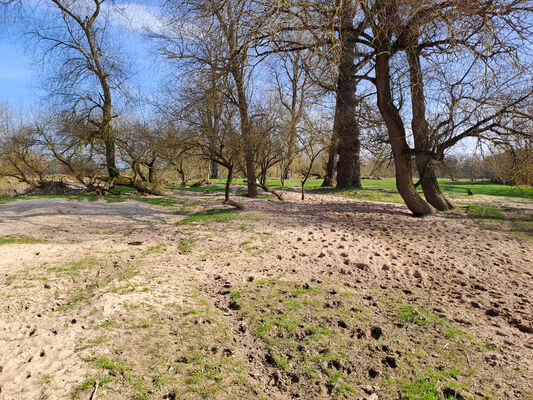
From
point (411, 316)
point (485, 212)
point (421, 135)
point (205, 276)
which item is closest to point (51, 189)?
point (205, 276)

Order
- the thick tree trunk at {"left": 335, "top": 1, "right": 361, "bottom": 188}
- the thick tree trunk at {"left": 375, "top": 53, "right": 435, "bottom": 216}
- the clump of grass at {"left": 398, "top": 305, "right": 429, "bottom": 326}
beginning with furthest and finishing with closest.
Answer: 1. the thick tree trunk at {"left": 335, "top": 1, "right": 361, "bottom": 188}
2. the thick tree trunk at {"left": 375, "top": 53, "right": 435, "bottom": 216}
3. the clump of grass at {"left": 398, "top": 305, "right": 429, "bottom": 326}

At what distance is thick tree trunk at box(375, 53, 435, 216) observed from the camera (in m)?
8.51

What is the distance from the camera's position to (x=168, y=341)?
3.01m

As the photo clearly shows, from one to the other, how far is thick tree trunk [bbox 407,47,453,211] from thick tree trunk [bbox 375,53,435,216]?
0.44m

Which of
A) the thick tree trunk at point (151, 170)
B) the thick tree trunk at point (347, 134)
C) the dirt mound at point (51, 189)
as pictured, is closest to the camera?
the thick tree trunk at point (347, 134)

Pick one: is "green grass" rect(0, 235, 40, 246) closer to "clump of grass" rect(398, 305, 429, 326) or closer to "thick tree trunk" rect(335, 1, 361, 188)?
"clump of grass" rect(398, 305, 429, 326)

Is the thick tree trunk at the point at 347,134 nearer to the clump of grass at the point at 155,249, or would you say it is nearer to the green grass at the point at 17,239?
the clump of grass at the point at 155,249

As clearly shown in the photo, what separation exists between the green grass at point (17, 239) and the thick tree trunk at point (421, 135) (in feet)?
30.9

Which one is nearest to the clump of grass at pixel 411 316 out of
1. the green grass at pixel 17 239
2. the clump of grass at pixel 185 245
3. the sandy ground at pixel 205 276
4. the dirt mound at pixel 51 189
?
the sandy ground at pixel 205 276

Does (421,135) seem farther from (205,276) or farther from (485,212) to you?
(205,276)

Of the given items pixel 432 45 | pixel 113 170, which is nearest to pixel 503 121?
pixel 432 45

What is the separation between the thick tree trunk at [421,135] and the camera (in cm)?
836

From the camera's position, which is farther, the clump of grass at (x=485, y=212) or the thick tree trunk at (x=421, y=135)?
the clump of grass at (x=485, y=212)

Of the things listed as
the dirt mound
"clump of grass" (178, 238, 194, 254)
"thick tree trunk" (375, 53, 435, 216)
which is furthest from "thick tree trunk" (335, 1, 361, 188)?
the dirt mound
